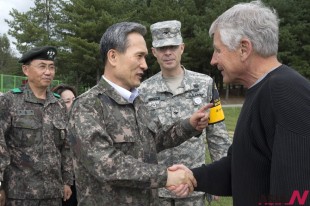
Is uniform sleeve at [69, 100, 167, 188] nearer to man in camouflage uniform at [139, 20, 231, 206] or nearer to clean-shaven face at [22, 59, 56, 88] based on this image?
man in camouflage uniform at [139, 20, 231, 206]

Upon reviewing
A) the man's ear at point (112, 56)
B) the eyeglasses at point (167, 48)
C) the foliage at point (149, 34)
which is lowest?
the man's ear at point (112, 56)

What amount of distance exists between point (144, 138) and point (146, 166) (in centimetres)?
29

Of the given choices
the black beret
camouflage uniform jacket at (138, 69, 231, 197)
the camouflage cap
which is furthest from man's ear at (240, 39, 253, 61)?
the black beret

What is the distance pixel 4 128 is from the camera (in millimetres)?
4043

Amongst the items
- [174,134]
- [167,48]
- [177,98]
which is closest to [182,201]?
[174,134]

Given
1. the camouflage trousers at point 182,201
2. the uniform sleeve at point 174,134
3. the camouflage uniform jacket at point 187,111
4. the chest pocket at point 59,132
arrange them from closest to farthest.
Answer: the uniform sleeve at point 174,134 → the camouflage trousers at point 182,201 → the camouflage uniform jacket at point 187,111 → the chest pocket at point 59,132

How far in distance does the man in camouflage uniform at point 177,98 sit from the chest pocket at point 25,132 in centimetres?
119

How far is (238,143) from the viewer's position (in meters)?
2.22

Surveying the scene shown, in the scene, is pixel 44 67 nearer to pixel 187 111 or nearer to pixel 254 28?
pixel 187 111

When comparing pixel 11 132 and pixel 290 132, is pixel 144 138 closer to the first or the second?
pixel 290 132

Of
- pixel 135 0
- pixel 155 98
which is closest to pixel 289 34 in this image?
pixel 135 0

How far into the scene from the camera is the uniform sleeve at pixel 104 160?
246 centimetres

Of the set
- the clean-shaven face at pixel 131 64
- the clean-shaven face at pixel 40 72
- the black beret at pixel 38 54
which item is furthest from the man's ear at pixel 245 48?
the black beret at pixel 38 54

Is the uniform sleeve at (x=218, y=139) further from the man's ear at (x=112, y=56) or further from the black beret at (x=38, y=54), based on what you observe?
the black beret at (x=38, y=54)
